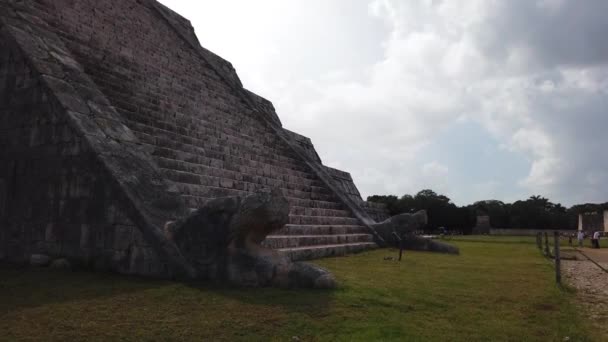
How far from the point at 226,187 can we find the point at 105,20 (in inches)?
245

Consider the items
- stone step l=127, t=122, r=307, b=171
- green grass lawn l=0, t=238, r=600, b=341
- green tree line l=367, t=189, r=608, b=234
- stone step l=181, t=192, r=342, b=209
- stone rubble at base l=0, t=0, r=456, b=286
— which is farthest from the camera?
green tree line l=367, t=189, r=608, b=234

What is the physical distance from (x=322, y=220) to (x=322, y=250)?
183cm

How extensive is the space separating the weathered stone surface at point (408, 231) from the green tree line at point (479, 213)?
3754 cm

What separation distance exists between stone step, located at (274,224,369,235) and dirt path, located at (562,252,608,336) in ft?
13.4

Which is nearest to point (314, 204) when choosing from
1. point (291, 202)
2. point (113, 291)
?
point (291, 202)

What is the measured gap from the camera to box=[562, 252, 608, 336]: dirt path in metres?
4.22

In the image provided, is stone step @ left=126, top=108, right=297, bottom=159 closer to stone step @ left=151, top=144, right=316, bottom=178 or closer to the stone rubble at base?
the stone rubble at base

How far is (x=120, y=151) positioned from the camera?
6.04m

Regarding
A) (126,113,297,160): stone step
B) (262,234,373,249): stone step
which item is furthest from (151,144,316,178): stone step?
(262,234,373,249): stone step

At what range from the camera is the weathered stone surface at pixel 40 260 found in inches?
225

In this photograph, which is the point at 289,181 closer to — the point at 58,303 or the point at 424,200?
the point at 58,303

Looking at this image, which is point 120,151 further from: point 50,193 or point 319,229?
point 319,229

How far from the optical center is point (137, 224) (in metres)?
5.20

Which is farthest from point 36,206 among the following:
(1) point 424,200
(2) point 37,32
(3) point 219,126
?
(1) point 424,200
